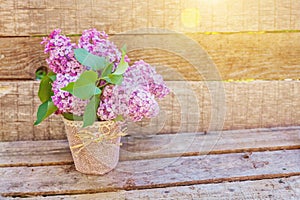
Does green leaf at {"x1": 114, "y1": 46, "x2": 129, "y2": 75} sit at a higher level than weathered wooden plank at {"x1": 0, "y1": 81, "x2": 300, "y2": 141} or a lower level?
higher

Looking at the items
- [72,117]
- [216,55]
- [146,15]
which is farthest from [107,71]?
[216,55]

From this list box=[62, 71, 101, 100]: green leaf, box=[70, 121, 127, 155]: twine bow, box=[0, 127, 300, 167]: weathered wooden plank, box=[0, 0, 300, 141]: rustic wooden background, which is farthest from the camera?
box=[0, 0, 300, 141]: rustic wooden background

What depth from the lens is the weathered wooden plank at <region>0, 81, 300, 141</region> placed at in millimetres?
1242

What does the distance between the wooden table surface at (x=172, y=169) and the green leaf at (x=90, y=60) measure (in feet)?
0.98

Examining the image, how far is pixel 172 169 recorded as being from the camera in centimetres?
101

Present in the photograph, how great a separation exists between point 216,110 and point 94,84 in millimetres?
589

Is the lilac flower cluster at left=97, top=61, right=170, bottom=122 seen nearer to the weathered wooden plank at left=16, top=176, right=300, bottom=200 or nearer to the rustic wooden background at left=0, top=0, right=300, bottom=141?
the weathered wooden plank at left=16, top=176, right=300, bottom=200

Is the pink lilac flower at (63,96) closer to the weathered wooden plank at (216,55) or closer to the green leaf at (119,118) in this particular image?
the green leaf at (119,118)

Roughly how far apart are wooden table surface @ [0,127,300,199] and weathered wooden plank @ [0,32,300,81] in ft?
0.69

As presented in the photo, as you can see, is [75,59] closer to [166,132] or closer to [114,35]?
[114,35]

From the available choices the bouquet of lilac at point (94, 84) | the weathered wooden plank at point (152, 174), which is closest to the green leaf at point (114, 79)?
the bouquet of lilac at point (94, 84)

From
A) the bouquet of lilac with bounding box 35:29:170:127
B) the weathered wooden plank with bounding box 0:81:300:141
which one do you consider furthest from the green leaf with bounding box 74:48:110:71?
the weathered wooden plank with bounding box 0:81:300:141

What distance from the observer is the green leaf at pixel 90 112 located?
2.79ft

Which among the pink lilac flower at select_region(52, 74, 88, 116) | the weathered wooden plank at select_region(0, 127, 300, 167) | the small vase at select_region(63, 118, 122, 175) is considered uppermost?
the pink lilac flower at select_region(52, 74, 88, 116)
